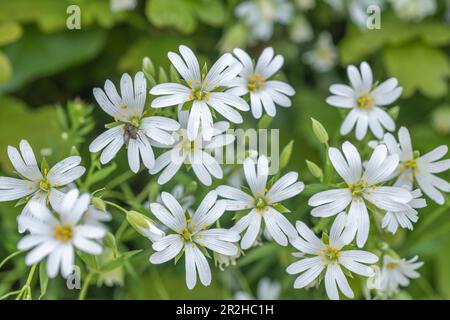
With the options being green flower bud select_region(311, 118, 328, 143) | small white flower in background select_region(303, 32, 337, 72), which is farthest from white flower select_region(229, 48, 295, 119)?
small white flower in background select_region(303, 32, 337, 72)

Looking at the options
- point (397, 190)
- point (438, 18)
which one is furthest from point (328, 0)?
point (397, 190)

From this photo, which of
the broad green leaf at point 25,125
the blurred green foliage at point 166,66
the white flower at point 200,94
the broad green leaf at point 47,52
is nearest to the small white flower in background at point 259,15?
the blurred green foliage at point 166,66

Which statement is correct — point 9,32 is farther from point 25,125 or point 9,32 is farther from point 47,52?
point 25,125

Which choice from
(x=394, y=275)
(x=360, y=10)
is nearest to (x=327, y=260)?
(x=394, y=275)

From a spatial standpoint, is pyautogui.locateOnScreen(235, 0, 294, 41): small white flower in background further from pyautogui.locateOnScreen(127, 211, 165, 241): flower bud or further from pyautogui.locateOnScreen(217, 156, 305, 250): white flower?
pyautogui.locateOnScreen(127, 211, 165, 241): flower bud

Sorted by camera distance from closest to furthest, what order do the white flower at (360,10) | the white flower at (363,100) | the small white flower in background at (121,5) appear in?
the white flower at (363,100) → the small white flower in background at (121,5) → the white flower at (360,10)

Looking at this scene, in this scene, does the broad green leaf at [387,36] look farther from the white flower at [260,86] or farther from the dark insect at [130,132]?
the dark insect at [130,132]
